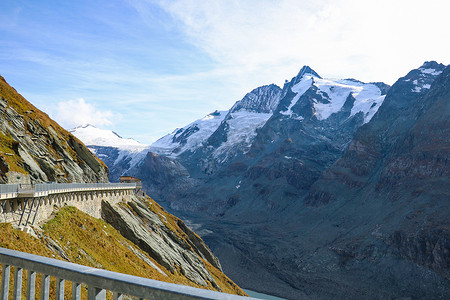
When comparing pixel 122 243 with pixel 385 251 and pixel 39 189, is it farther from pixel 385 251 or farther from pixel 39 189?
pixel 385 251

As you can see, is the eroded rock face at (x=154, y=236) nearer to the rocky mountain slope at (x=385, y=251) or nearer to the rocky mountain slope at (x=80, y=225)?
the rocky mountain slope at (x=80, y=225)

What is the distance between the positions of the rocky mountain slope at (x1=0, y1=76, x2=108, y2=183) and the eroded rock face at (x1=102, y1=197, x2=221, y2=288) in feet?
29.3

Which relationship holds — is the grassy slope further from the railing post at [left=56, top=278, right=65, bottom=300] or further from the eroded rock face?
the railing post at [left=56, top=278, right=65, bottom=300]

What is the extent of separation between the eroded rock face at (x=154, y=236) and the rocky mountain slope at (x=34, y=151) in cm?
892

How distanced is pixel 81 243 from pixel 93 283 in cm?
3024

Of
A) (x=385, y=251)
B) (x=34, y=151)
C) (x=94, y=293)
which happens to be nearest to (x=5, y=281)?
(x=94, y=293)

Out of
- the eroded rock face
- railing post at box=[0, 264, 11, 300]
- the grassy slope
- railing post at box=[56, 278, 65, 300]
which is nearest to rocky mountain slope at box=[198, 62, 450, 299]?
the eroded rock face

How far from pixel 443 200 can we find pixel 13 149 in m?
171

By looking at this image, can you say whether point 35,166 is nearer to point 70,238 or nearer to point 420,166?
point 70,238

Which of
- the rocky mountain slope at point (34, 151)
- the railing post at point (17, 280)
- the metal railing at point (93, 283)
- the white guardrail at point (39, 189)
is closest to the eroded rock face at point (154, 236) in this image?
the white guardrail at point (39, 189)

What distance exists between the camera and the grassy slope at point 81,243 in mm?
27764

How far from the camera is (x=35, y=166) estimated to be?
49906 mm

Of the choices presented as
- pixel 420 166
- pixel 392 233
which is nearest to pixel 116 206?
pixel 392 233

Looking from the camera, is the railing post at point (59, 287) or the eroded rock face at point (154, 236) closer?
the railing post at point (59, 287)
